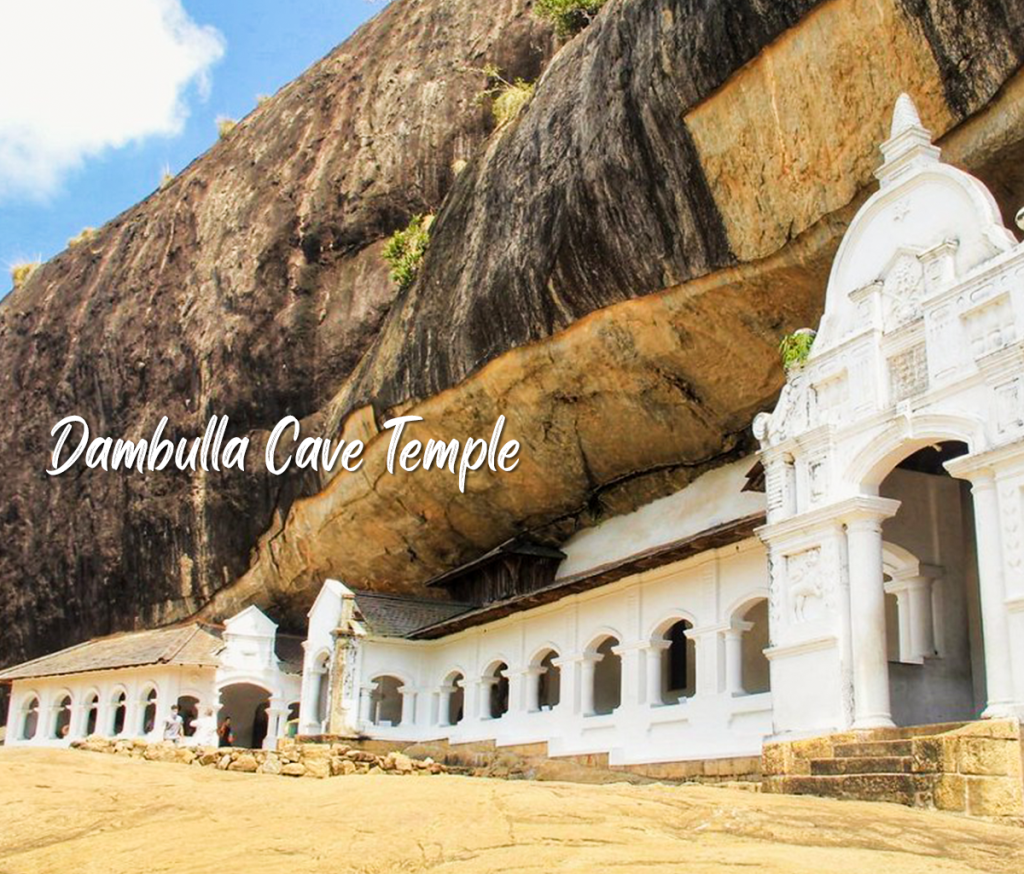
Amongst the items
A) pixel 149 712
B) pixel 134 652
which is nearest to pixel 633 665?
pixel 134 652

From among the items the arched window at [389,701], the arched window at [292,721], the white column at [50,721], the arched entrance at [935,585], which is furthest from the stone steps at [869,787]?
the white column at [50,721]

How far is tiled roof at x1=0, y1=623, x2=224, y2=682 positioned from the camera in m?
31.3

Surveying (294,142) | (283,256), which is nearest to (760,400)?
(283,256)

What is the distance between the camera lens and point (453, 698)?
28.0 metres

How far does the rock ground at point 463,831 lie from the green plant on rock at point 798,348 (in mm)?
5508

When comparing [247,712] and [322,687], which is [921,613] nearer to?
[322,687]

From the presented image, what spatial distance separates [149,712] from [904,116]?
27094 mm

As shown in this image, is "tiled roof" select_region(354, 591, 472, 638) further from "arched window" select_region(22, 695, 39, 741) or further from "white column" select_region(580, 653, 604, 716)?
"arched window" select_region(22, 695, 39, 741)

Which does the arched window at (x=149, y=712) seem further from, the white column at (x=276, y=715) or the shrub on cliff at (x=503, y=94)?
the shrub on cliff at (x=503, y=94)

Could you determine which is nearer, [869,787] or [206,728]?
[869,787]

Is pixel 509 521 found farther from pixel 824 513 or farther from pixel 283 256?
pixel 824 513

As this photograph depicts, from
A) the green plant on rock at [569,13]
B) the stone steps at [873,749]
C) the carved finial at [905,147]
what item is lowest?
the stone steps at [873,749]

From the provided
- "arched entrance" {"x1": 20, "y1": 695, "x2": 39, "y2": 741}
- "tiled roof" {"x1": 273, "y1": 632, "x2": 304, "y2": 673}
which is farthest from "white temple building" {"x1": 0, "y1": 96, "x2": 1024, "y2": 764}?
"arched entrance" {"x1": 20, "y1": 695, "x2": 39, "y2": 741}

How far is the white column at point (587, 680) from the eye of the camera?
68.8 ft
